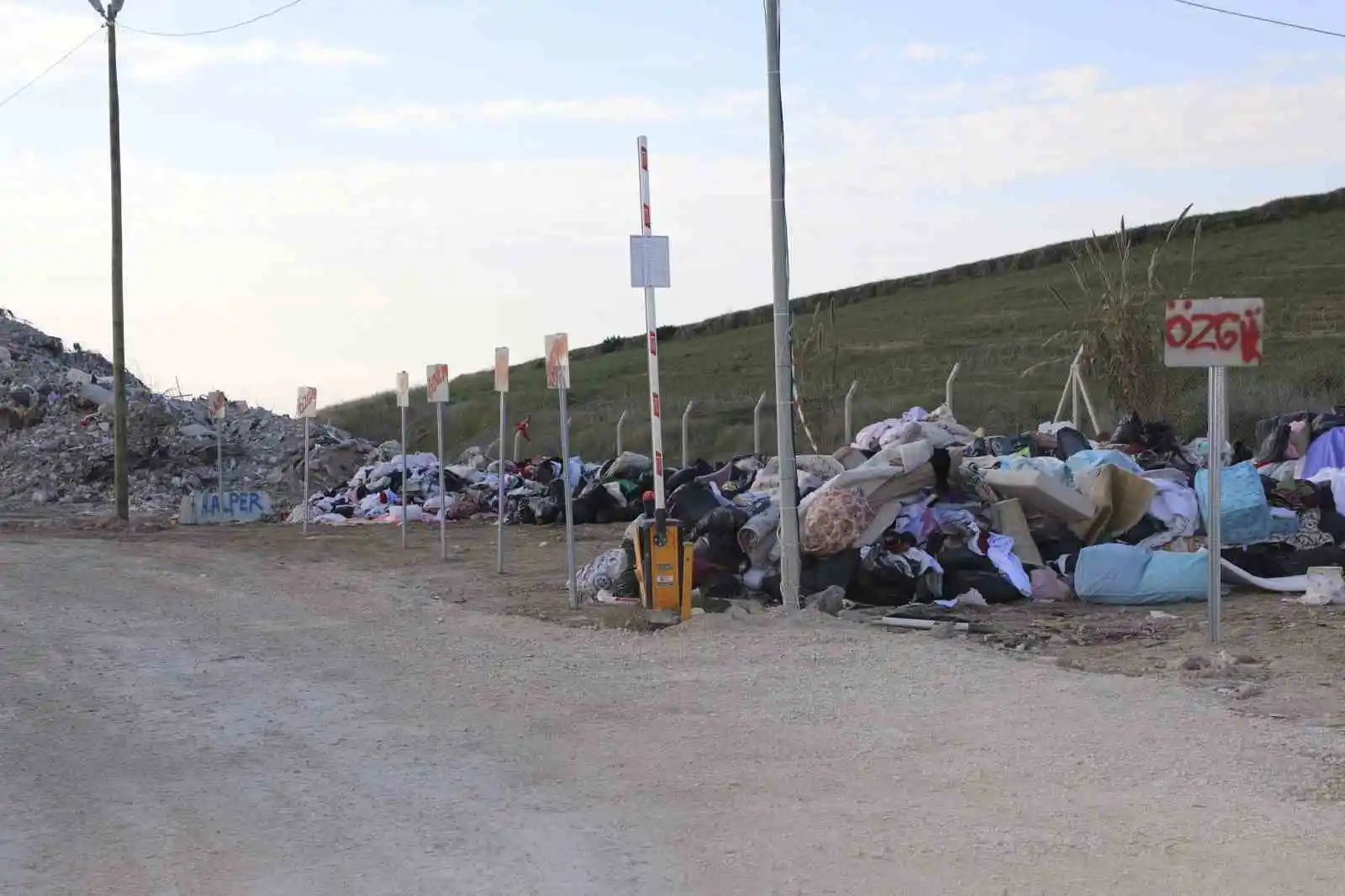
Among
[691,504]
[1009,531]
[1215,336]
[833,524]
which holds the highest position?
[1215,336]

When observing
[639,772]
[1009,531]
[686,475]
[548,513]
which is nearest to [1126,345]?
[686,475]

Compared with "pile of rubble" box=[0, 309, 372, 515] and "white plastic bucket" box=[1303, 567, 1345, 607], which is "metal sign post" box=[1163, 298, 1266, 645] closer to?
"white plastic bucket" box=[1303, 567, 1345, 607]

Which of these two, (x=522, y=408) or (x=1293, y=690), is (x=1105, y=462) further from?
(x=522, y=408)

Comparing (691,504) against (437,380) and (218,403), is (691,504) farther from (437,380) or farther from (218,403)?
(218,403)

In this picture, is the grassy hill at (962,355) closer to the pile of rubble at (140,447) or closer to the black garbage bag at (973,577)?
the pile of rubble at (140,447)

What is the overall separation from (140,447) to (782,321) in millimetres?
30263

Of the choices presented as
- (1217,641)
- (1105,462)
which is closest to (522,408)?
(1105,462)

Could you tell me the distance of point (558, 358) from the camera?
1450 centimetres

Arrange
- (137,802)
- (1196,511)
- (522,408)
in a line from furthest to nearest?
(522,408), (1196,511), (137,802)

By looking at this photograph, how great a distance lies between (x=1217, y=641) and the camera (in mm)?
11000

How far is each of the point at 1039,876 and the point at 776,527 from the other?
8.87m

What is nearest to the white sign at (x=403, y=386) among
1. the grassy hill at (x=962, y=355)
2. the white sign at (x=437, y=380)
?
the white sign at (x=437, y=380)

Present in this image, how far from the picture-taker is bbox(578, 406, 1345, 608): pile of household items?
13.8 metres

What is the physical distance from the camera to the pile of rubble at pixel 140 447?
3688 cm
